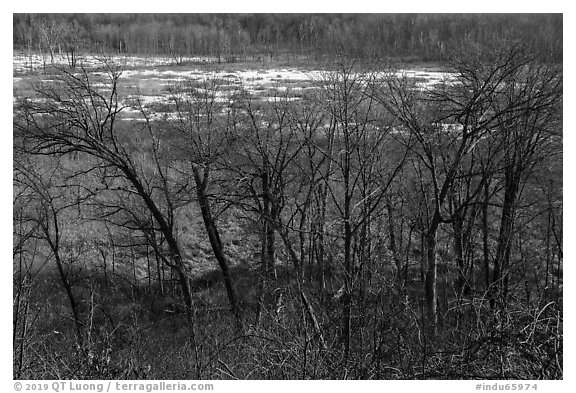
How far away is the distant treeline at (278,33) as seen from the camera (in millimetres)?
7609

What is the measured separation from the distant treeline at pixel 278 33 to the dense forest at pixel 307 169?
55 millimetres

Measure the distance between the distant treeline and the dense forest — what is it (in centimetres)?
5

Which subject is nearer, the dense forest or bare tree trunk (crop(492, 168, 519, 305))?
the dense forest

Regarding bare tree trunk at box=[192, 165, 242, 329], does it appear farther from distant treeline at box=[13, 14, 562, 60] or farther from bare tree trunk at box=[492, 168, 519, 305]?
bare tree trunk at box=[492, 168, 519, 305]

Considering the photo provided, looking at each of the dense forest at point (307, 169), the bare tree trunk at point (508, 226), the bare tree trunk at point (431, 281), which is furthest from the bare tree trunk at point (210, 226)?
the bare tree trunk at point (508, 226)

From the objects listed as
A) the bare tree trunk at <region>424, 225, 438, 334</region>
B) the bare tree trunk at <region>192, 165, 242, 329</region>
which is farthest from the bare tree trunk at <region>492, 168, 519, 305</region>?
the bare tree trunk at <region>192, 165, 242, 329</region>

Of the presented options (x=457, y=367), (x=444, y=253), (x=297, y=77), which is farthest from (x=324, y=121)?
(x=457, y=367)

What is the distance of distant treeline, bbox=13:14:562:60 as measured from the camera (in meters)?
7.61

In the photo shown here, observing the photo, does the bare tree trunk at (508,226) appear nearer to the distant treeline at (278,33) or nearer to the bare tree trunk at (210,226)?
the distant treeline at (278,33)

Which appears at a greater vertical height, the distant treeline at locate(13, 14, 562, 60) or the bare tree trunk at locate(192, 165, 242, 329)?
the distant treeline at locate(13, 14, 562, 60)

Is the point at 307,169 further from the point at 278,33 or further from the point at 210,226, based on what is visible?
the point at 278,33

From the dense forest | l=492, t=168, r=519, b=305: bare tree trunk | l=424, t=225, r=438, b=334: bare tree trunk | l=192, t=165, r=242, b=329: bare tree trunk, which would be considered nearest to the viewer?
the dense forest

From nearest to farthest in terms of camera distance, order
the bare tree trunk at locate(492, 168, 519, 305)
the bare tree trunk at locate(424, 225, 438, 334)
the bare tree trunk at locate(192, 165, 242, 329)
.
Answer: the bare tree trunk at locate(424, 225, 438, 334)
the bare tree trunk at locate(492, 168, 519, 305)
the bare tree trunk at locate(192, 165, 242, 329)
